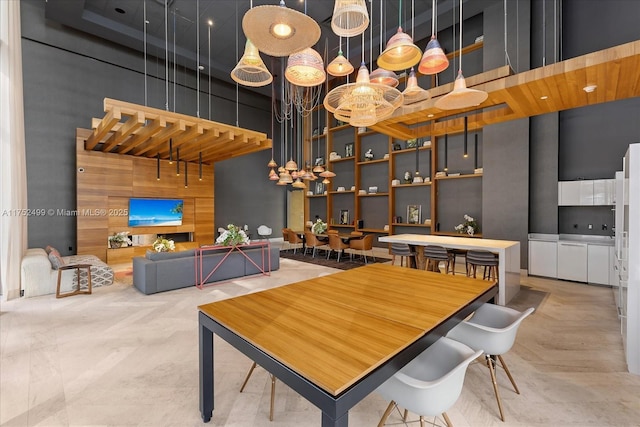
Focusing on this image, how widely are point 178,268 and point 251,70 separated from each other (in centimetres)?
379

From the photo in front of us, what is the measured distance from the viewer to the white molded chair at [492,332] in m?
1.95

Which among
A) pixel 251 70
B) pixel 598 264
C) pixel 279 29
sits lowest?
pixel 598 264

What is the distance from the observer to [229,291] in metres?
5.21

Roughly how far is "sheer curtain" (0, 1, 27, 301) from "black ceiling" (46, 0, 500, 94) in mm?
2101

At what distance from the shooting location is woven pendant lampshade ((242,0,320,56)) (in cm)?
164

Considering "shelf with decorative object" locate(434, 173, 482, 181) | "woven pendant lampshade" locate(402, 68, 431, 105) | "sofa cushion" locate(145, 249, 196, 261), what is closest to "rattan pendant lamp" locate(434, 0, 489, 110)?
"woven pendant lampshade" locate(402, 68, 431, 105)

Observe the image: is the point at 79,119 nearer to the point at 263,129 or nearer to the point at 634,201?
the point at 263,129

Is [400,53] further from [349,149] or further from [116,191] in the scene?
[116,191]

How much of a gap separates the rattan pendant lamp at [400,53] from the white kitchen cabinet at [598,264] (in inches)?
204

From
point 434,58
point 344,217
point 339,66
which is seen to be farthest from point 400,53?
point 344,217

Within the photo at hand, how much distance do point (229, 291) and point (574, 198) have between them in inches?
269

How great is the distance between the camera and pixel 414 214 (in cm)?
856

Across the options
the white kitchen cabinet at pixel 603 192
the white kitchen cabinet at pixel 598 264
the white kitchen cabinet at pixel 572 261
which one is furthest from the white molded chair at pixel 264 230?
the white kitchen cabinet at pixel 603 192

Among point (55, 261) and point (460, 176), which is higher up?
point (460, 176)
